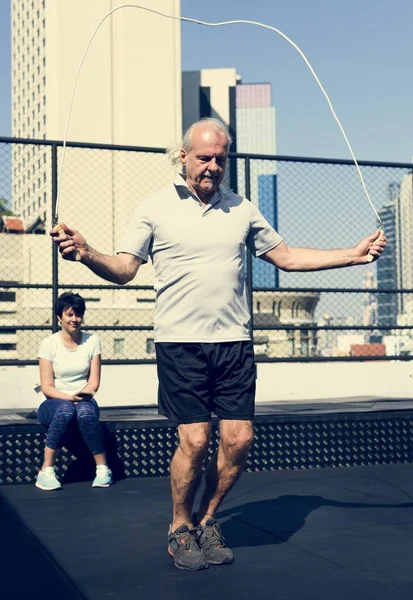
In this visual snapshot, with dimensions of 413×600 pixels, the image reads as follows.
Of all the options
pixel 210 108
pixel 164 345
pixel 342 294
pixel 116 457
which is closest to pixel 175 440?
pixel 116 457

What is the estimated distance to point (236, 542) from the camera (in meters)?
3.72

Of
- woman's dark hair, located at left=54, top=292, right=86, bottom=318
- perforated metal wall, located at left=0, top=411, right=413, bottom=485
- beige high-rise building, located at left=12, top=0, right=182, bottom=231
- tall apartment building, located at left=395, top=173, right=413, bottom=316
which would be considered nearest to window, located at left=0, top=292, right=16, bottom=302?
tall apartment building, located at left=395, top=173, right=413, bottom=316

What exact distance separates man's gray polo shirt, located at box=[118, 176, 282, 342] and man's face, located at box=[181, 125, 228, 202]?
0.08 metres

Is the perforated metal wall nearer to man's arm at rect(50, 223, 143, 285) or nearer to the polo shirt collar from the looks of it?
man's arm at rect(50, 223, 143, 285)

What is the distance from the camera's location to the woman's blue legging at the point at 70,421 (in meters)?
5.28

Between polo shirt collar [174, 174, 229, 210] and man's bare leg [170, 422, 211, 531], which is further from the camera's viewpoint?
polo shirt collar [174, 174, 229, 210]

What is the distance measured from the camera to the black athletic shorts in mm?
3367

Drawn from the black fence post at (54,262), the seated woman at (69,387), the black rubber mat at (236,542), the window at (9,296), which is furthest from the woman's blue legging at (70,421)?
the window at (9,296)

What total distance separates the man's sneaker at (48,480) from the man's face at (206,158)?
2.50 metres

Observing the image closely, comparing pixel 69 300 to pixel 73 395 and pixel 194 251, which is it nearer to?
pixel 73 395

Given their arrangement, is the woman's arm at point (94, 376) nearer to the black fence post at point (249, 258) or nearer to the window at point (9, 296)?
the black fence post at point (249, 258)

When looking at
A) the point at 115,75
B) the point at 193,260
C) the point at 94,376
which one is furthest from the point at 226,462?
the point at 115,75

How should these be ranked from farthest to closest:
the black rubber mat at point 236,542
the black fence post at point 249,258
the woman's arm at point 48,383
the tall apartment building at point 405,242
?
the tall apartment building at point 405,242 < the black fence post at point 249,258 < the woman's arm at point 48,383 < the black rubber mat at point 236,542

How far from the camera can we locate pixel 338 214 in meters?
8.66
